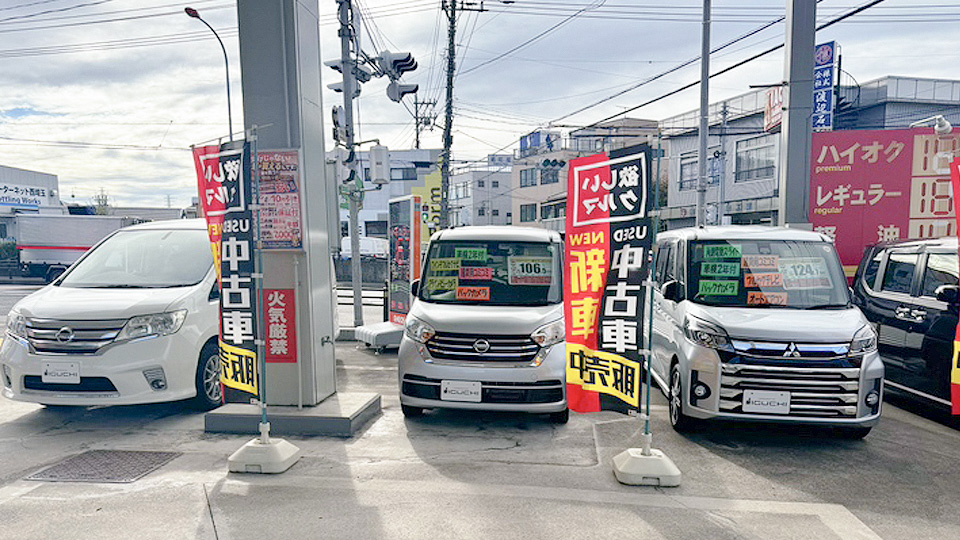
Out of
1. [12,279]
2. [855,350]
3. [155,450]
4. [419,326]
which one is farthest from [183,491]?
[12,279]

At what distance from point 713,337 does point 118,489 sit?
4639mm

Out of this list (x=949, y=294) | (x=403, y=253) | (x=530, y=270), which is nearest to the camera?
(x=949, y=294)

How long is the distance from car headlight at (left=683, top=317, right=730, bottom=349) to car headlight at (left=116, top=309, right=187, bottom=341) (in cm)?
464

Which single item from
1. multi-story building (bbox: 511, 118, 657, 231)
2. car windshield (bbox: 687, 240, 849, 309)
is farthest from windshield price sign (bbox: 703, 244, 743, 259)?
multi-story building (bbox: 511, 118, 657, 231)

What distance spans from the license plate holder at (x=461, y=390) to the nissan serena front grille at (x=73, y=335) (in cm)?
292

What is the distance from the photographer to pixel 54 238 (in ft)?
73.6

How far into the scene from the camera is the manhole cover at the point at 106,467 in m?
4.12

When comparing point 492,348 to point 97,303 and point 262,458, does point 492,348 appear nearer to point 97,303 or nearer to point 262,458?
point 262,458

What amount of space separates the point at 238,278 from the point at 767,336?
430 cm

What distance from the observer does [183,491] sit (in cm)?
391

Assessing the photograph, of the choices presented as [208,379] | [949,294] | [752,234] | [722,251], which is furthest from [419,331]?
[949,294]

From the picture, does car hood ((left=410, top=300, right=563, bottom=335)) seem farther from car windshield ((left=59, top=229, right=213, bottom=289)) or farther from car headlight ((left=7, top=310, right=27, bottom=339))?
car headlight ((left=7, top=310, right=27, bottom=339))

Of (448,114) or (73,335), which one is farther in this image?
(448,114)

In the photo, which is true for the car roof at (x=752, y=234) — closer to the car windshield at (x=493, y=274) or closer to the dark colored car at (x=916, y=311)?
the dark colored car at (x=916, y=311)
